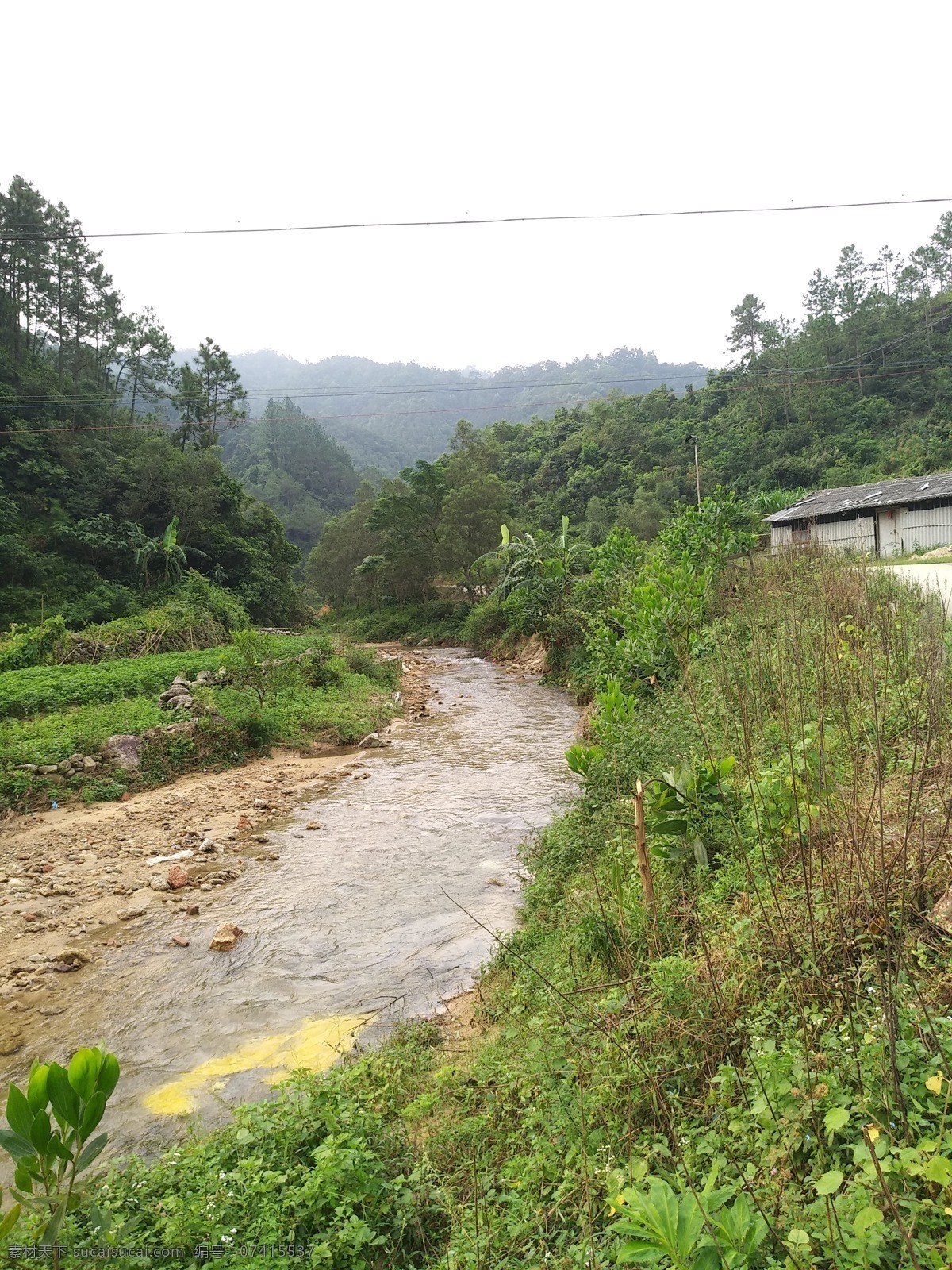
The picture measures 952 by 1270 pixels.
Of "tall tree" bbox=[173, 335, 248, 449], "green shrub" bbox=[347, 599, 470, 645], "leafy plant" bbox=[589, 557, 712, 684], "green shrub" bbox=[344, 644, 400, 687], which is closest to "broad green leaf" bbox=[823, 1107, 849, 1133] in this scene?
"leafy plant" bbox=[589, 557, 712, 684]

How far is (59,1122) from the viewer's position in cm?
206

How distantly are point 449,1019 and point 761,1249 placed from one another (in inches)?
104

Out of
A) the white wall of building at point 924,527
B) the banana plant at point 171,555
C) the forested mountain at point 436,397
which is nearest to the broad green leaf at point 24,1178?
the white wall of building at point 924,527

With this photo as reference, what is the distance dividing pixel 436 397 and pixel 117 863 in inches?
4308

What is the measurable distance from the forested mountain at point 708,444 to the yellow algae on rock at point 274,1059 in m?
27.1

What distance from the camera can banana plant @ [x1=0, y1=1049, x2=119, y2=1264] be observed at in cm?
202

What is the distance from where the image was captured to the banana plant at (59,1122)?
202cm

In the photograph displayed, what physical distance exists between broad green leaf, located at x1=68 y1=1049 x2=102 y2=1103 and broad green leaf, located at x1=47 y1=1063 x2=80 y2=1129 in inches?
0.5

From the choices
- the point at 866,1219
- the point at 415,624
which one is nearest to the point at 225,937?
the point at 866,1219

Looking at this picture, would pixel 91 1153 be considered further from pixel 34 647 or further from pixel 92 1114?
pixel 34 647

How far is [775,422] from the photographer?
1706 inches

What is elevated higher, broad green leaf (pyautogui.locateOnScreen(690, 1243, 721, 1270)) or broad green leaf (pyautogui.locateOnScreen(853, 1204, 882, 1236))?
broad green leaf (pyautogui.locateOnScreen(853, 1204, 882, 1236))

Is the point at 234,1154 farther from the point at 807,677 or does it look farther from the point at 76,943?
the point at 807,677

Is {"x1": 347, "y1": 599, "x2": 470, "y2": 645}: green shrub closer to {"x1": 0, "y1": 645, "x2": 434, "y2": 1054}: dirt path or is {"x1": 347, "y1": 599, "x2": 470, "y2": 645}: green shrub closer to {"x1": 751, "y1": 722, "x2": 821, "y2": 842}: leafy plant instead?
{"x1": 0, "y1": 645, "x2": 434, "y2": 1054}: dirt path
